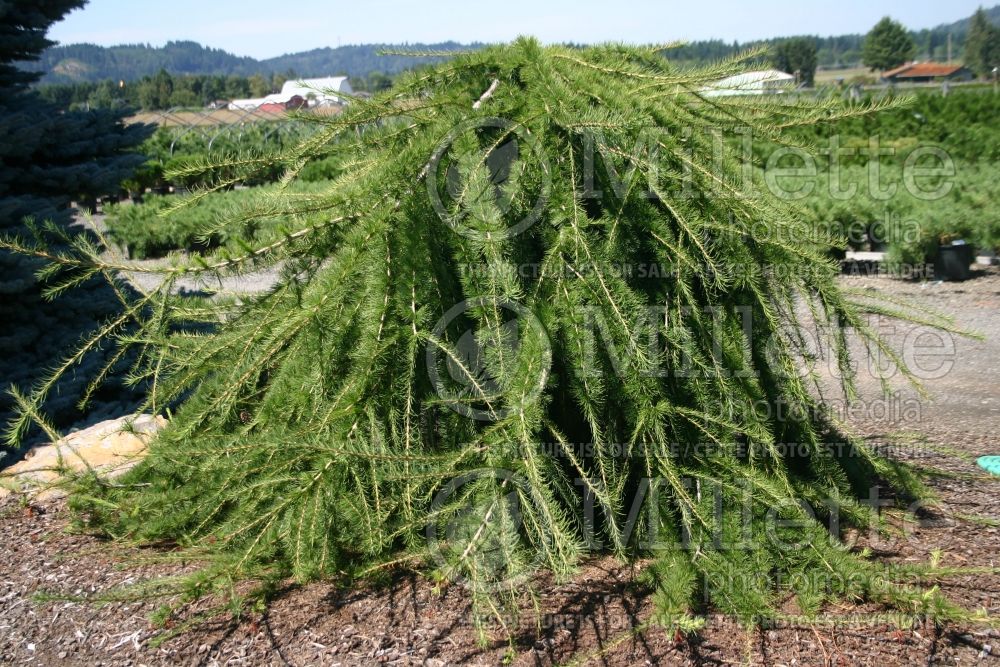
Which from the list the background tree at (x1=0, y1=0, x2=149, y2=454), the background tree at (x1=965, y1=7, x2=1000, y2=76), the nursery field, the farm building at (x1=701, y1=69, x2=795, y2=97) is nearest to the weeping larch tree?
the farm building at (x1=701, y1=69, x2=795, y2=97)

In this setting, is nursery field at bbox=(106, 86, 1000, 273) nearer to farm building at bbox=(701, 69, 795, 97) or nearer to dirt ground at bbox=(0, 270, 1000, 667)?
farm building at bbox=(701, 69, 795, 97)

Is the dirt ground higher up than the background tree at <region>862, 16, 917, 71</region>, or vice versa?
the background tree at <region>862, 16, 917, 71</region>

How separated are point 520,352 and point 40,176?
5.22m

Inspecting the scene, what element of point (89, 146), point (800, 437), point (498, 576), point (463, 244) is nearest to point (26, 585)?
point (498, 576)

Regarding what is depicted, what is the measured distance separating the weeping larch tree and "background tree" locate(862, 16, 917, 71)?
205 feet

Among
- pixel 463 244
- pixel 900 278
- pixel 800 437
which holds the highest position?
pixel 463 244

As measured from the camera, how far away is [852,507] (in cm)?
265

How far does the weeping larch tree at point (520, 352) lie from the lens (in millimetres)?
2283

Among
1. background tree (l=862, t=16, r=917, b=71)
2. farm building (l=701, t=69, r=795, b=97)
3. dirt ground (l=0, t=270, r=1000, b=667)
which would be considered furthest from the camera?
background tree (l=862, t=16, r=917, b=71)

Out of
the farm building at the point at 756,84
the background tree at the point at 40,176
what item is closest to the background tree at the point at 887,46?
the background tree at the point at 40,176

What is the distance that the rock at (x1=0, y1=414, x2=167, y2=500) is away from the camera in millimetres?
3229

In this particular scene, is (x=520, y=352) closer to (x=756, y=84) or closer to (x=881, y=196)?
(x=756, y=84)

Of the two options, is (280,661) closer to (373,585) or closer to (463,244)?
(373,585)

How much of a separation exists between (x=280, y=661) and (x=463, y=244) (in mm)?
1252
